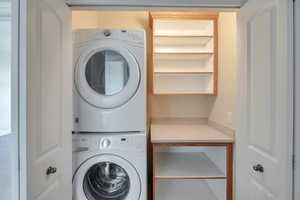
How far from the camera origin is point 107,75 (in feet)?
6.43

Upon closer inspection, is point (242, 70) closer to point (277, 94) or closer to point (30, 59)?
point (277, 94)

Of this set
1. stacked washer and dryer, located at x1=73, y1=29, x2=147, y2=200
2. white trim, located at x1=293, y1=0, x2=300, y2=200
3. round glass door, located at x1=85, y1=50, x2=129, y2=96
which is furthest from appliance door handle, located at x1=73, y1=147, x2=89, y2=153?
white trim, located at x1=293, y1=0, x2=300, y2=200

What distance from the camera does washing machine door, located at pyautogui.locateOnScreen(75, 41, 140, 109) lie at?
6.23 ft

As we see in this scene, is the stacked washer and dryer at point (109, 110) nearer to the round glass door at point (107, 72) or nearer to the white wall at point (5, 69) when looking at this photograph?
the round glass door at point (107, 72)

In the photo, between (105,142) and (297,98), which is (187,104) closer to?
(105,142)

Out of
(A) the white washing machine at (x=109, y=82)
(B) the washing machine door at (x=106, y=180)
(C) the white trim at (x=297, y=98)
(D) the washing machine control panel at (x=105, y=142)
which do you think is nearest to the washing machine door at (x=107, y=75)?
(A) the white washing machine at (x=109, y=82)

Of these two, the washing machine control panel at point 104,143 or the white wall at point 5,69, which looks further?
the washing machine control panel at point 104,143

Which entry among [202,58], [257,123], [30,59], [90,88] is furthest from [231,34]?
[30,59]

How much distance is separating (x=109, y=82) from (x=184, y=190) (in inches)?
63.5

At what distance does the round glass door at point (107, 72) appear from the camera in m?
1.94

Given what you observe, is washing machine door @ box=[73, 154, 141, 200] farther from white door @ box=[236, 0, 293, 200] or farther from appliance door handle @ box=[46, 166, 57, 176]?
white door @ box=[236, 0, 293, 200]

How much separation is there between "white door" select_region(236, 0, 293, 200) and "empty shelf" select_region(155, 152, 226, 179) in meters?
0.49

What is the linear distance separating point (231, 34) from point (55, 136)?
1838mm

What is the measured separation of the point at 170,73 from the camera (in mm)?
2752
